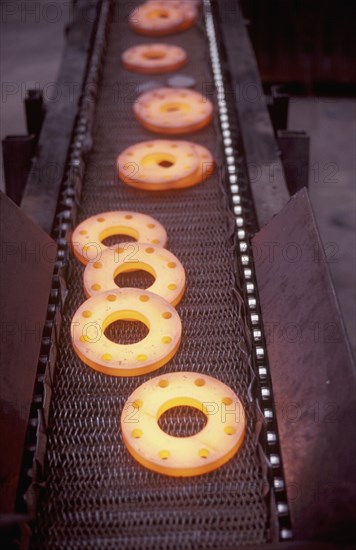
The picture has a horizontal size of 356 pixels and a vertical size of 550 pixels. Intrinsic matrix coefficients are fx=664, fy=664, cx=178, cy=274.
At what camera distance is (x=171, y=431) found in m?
1.88

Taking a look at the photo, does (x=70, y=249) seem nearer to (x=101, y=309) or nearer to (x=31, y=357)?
(x=101, y=309)

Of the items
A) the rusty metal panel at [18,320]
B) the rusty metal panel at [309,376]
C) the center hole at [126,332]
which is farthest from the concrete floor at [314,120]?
the rusty metal panel at [18,320]

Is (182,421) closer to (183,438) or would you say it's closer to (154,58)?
(183,438)

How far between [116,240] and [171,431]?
955 millimetres

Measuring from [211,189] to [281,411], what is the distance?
1244 mm

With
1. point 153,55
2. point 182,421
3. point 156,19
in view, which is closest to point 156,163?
point 153,55

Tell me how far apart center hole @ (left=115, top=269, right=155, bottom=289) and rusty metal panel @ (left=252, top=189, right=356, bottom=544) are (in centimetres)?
41

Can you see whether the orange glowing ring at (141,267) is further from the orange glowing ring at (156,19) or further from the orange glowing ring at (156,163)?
the orange glowing ring at (156,19)

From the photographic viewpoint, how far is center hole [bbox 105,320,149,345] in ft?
7.09

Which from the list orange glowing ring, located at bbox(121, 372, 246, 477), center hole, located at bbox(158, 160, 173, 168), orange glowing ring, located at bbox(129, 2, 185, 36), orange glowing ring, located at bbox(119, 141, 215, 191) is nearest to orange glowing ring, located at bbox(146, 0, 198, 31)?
orange glowing ring, located at bbox(129, 2, 185, 36)

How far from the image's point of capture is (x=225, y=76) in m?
3.70

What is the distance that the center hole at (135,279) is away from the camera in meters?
2.38

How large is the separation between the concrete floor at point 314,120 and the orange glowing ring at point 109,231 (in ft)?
4.32

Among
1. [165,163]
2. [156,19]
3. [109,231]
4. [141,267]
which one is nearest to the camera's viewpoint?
[141,267]
